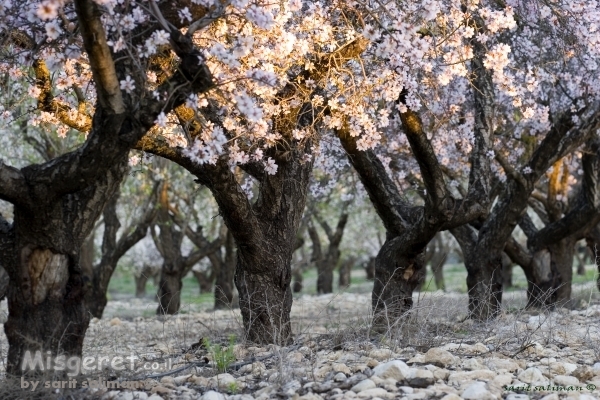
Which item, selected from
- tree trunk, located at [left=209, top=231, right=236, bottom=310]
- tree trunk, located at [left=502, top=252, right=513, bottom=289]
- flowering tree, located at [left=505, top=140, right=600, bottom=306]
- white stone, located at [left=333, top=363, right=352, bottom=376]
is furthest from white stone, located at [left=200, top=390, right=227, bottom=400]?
tree trunk, located at [left=502, top=252, right=513, bottom=289]

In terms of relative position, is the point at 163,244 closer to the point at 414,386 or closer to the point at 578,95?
the point at 578,95

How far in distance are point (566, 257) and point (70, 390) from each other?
36.0 feet

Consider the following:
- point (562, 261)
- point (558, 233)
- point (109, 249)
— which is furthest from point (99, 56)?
point (109, 249)

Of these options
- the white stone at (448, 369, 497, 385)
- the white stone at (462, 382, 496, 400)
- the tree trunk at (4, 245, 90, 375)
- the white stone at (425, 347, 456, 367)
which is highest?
the tree trunk at (4, 245, 90, 375)

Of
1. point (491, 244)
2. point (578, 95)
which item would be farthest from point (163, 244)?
point (578, 95)

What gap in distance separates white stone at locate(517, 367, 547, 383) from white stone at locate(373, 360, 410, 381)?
31.9 inches

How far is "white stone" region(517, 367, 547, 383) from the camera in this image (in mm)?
5430

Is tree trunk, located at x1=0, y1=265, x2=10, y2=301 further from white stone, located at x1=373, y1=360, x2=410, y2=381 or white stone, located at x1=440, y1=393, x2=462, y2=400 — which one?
white stone, located at x1=440, y1=393, x2=462, y2=400

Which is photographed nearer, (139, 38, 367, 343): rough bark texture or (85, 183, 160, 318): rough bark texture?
(139, 38, 367, 343): rough bark texture

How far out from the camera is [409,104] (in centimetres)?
782

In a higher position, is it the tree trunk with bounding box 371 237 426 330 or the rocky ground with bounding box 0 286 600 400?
the tree trunk with bounding box 371 237 426 330

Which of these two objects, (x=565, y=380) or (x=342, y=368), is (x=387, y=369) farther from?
(x=565, y=380)

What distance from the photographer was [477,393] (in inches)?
193

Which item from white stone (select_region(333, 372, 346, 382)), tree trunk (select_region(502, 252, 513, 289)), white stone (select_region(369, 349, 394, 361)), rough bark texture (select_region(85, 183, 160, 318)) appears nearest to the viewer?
white stone (select_region(333, 372, 346, 382))
